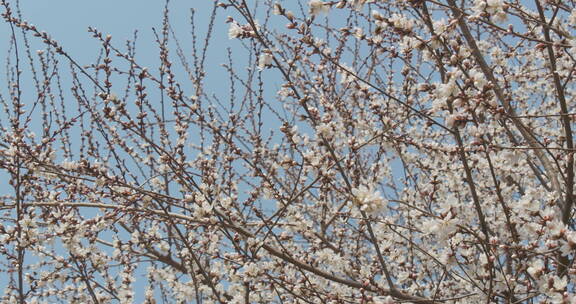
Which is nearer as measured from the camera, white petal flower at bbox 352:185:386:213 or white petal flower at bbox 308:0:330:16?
white petal flower at bbox 352:185:386:213

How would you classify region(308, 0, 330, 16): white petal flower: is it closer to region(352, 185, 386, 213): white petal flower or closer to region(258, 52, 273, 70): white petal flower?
region(258, 52, 273, 70): white petal flower

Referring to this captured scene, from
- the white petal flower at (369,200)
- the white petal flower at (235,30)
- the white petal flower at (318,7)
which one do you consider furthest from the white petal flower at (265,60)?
the white petal flower at (369,200)

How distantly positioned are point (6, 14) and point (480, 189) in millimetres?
4949

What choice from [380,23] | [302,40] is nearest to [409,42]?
[380,23]

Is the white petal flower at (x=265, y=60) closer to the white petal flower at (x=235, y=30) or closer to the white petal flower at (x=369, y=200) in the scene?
the white petal flower at (x=235, y=30)

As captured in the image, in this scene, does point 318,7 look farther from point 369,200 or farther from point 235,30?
point 369,200

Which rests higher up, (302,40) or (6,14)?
(6,14)

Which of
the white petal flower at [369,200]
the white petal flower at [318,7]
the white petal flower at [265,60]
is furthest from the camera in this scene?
the white petal flower at [265,60]

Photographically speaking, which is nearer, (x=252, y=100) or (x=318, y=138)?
(x=318, y=138)

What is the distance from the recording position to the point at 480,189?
555 cm

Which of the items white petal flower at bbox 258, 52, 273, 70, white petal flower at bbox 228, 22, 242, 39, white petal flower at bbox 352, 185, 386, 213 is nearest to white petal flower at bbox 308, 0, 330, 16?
white petal flower at bbox 258, 52, 273, 70

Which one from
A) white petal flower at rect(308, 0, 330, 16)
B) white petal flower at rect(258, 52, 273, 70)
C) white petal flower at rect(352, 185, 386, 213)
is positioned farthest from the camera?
white petal flower at rect(258, 52, 273, 70)

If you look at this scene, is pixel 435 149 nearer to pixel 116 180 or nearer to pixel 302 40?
pixel 302 40

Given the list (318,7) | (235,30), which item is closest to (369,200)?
(318,7)
